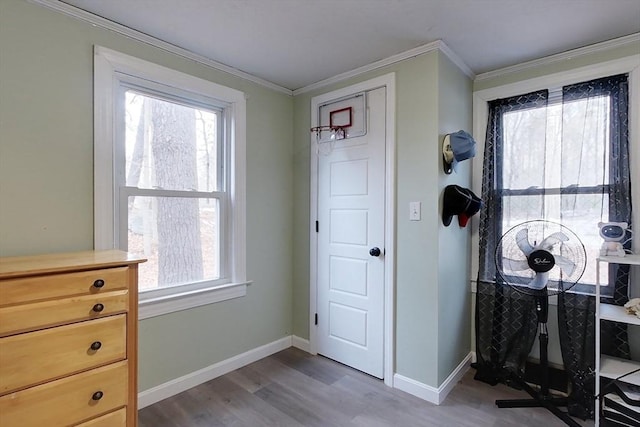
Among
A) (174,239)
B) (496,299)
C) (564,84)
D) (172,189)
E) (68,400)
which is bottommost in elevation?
(68,400)

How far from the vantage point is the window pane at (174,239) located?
2191 millimetres

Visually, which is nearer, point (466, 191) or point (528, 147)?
point (466, 191)

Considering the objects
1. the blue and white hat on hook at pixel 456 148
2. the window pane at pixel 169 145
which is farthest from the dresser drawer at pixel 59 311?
the blue and white hat on hook at pixel 456 148

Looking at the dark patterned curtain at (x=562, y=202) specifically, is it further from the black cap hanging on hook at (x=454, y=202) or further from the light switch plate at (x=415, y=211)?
the light switch plate at (x=415, y=211)

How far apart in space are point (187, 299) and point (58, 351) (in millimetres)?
1006

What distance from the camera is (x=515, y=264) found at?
2.12 metres

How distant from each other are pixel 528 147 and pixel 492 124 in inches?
12.5

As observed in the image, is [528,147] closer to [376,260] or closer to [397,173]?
[397,173]

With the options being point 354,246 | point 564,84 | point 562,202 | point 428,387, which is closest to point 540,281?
point 562,202

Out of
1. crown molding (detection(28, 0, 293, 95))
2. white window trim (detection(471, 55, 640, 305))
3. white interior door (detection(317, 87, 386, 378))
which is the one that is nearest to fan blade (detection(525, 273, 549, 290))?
white window trim (detection(471, 55, 640, 305))

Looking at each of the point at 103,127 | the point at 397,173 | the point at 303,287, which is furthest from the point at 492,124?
the point at 103,127

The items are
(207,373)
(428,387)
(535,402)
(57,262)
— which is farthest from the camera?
(207,373)

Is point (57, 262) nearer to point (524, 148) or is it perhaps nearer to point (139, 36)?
point (139, 36)

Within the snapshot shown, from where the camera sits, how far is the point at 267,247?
114 inches
